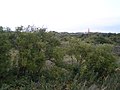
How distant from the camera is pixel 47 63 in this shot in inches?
695

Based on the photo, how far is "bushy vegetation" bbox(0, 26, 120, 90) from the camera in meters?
15.5

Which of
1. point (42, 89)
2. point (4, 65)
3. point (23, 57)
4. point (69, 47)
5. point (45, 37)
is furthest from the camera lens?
point (69, 47)

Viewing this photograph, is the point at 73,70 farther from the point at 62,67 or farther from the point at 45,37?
the point at 45,37

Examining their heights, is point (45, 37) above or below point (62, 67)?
above

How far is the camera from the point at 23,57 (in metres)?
16.5

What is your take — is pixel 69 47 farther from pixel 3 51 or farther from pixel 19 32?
pixel 3 51

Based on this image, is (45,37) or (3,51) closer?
(3,51)

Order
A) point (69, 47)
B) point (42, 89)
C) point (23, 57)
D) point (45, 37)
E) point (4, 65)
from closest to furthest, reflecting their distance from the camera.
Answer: point (42, 89) → point (4, 65) → point (23, 57) → point (45, 37) → point (69, 47)

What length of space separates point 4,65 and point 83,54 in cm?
509

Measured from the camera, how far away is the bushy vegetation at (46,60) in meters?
15.5

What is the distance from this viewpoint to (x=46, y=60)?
57.3ft

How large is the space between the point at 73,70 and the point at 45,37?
2309 millimetres

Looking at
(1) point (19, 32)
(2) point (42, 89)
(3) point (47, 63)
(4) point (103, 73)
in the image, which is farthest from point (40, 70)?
(2) point (42, 89)

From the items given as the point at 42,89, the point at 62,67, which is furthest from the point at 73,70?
the point at 42,89
